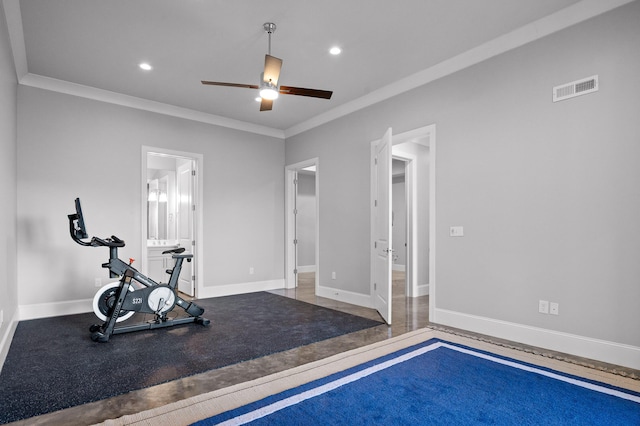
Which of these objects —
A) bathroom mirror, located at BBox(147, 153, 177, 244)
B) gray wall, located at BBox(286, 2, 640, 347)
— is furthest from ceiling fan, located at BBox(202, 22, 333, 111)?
bathroom mirror, located at BBox(147, 153, 177, 244)

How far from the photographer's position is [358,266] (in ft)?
17.1

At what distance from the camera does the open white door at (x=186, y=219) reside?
5740mm

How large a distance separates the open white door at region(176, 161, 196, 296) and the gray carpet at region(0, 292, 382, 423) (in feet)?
4.00

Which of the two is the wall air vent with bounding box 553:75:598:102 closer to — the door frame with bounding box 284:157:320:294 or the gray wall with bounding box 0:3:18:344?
the door frame with bounding box 284:157:320:294

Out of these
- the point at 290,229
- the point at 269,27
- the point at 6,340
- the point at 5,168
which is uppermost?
the point at 269,27

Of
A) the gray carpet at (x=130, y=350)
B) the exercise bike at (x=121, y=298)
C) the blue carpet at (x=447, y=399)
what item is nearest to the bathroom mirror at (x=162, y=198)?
the gray carpet at (x=130, y=350)

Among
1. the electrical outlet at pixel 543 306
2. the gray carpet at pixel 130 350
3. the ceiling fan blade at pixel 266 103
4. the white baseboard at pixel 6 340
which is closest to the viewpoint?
the gray carpet at pixel 130 350

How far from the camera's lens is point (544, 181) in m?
3.25

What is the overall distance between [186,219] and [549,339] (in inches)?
206

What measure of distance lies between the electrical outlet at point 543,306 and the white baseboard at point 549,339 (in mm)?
163

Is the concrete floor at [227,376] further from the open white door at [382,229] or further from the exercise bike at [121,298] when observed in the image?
the exercise bike at [121,298]

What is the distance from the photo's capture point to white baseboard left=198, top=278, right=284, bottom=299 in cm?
570

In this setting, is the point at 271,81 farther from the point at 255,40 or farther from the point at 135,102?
the point at 135,102

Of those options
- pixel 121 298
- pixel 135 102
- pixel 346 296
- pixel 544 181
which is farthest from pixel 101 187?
pixel 544 181
